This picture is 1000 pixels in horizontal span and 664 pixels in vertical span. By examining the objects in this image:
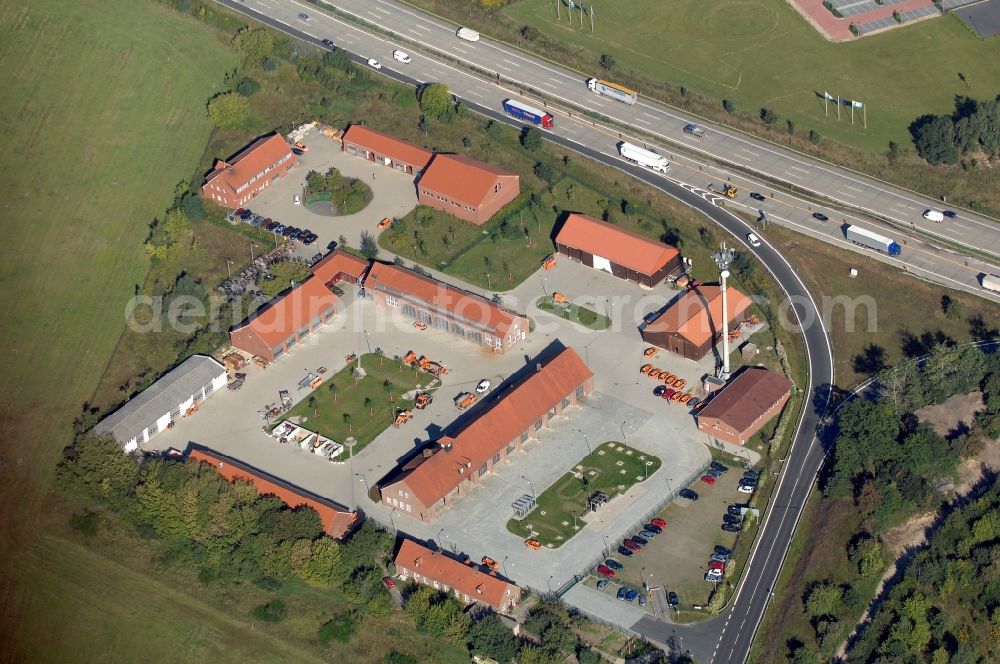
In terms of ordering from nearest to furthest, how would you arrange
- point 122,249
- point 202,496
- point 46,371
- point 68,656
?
point 68,656 < point 202,496 < point 46,371 < point 122,249

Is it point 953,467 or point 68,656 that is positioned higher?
point 953,467

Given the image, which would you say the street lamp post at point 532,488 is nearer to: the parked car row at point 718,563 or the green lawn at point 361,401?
the green lawn at point 361,401

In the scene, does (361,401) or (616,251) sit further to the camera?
(616,251)

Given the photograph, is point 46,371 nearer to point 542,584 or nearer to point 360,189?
point 360,189

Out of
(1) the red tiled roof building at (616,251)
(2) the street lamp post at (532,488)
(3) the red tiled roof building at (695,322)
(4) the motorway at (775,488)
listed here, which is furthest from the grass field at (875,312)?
(2) the street lamp post at (532,488)

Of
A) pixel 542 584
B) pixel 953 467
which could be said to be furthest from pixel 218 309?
pixel 953 467

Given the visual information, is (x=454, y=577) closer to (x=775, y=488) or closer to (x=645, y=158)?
(x=775, y=488)

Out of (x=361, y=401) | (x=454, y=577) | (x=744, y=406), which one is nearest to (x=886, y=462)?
(x=744, y=406)
